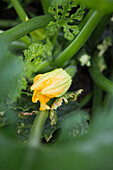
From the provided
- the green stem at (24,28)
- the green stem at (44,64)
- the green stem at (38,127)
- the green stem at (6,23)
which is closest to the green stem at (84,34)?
the green stem at (44,64)

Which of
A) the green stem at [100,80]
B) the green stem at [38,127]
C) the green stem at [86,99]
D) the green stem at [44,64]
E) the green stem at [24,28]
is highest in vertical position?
the green stem at [24,28]

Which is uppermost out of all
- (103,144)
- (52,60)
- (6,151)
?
(6,151)

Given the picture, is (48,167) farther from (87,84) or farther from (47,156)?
(87,84)

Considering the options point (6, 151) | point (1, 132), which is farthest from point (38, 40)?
point (6, 151)

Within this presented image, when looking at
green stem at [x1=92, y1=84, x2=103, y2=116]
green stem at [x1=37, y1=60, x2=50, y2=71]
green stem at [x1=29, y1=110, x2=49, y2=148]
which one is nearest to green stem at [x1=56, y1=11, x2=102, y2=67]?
green stem at [x1=37, y1=60, x2=50, y2=71]

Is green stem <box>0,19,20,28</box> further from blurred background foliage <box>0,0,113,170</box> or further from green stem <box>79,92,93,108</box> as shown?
green stem <box>79,92,93,108</box>

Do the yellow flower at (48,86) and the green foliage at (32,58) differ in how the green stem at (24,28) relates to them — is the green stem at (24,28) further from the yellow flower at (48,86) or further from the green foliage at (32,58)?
the yellow flower at (48,86)

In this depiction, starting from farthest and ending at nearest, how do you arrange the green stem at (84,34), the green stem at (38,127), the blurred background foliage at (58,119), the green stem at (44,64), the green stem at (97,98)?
the green stem at (97,98) → the green stem at (44,64) → the green stem at (84,34) → the green stem at (38,127) → the blurred background foliage at (58,119)
